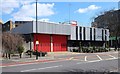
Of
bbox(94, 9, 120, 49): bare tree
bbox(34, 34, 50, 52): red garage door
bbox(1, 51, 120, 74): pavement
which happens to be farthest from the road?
bbox(34, 34, 50, 52): red garage door

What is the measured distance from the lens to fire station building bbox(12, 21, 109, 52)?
2161 inches

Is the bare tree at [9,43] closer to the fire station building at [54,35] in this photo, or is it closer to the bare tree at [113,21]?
the fire station building at [54,35]

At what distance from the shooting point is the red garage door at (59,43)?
199 feet

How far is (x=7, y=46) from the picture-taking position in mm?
36625

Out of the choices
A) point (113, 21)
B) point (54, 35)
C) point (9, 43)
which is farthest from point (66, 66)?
point (54, 35)

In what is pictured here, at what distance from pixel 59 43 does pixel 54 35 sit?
2203 millimetres

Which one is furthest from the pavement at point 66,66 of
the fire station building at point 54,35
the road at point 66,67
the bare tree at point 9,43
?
the fire station building at point 54,35

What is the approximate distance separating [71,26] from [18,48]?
27606mm

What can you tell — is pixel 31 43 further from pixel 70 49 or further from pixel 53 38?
pixel 70 49

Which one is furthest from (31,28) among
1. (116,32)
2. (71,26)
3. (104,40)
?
(116,32)

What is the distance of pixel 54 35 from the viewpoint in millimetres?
60688

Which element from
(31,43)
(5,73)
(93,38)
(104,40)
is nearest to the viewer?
(5,73)

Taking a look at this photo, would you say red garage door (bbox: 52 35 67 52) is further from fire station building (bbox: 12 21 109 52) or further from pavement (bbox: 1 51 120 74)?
pavement (bbox: 1 51 120 74)

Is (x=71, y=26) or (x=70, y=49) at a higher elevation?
(x=71, y=26)
